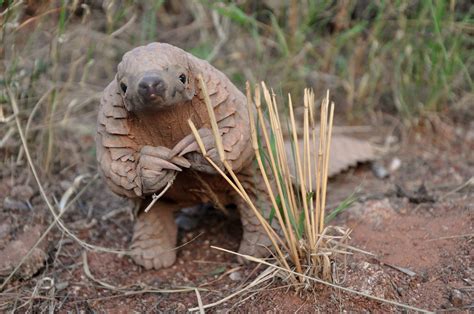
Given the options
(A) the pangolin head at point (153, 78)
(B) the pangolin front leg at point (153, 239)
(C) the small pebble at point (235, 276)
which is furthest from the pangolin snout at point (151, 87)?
(C) the small pebble at point (235, 276)

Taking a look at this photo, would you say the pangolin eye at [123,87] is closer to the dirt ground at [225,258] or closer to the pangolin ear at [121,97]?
the pangolin ear at [121,97]

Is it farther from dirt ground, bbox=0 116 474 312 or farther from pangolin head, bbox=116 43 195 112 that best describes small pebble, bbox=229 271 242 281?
pangolin head, bbox=116 43 195 112

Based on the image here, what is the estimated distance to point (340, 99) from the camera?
3.76 metres

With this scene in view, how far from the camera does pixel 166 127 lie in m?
2.01

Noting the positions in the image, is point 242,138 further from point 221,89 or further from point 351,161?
point 351,161

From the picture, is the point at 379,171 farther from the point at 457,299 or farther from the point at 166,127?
the point at 166,127

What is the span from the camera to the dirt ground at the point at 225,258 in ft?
6.36

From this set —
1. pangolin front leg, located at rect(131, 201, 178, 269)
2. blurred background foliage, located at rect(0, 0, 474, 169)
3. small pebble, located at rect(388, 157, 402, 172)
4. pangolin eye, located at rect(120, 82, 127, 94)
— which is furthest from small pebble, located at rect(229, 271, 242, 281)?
small pebble, located at rect(388, 157, 402, 172)

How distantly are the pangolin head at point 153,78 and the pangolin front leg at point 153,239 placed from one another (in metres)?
0.58

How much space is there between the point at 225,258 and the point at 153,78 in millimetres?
928

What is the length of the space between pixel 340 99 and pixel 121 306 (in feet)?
7.06

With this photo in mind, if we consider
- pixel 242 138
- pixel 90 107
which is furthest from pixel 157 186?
pixel 90 107

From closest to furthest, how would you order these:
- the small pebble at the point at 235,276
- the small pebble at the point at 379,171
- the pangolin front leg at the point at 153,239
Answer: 1. the small pebble at the point at 235,276
2. the pangolin front leg at the point at 153,239
3. the small pebble at the point at 379,171

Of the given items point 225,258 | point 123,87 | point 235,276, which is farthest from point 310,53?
point 123,87
